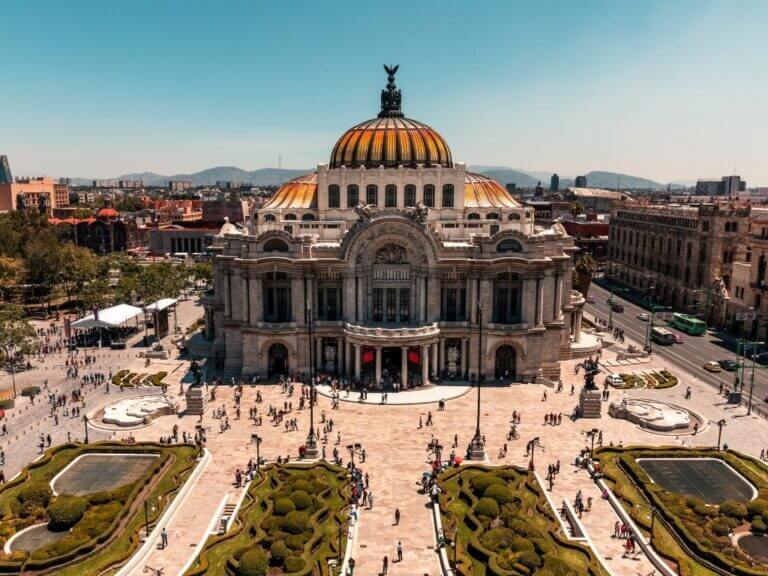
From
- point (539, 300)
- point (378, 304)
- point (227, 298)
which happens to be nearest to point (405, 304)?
point (378, 304)

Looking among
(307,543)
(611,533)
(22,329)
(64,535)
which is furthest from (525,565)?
(22,329)

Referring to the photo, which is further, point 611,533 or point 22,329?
point 22,329

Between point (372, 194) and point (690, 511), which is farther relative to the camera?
point (372, 194)

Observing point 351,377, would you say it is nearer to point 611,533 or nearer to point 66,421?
point 66,421

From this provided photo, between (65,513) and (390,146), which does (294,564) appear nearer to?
(65,513)

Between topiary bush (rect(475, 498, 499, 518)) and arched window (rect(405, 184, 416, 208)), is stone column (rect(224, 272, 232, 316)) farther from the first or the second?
topiary bush (rect(475, 498, 499, 518))

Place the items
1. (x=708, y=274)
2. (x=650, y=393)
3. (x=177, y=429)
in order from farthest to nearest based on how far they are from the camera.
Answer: (x=708, y=274) → (x=650, y=393) → (x=177, y=429)

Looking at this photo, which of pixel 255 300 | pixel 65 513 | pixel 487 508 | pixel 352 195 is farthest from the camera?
pixel 352 195

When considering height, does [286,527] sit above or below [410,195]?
below
